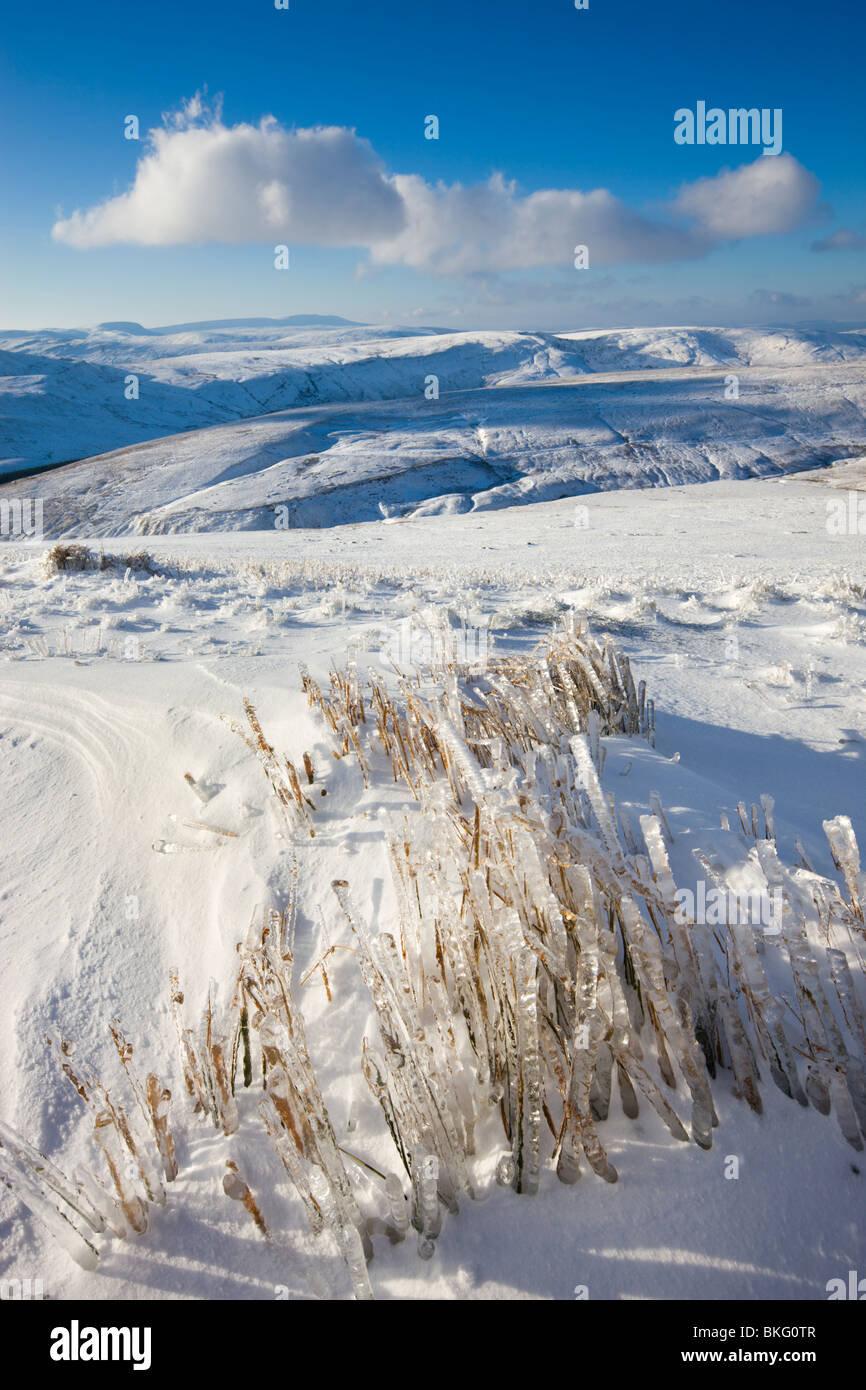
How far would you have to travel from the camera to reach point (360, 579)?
360 inches

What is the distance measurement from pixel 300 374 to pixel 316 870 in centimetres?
8758

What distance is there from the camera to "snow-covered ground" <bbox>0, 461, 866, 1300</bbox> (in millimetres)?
1392

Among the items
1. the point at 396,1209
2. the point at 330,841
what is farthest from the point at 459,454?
the point at 396,1209

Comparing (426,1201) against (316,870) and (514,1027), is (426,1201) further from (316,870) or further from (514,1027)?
(316,870)

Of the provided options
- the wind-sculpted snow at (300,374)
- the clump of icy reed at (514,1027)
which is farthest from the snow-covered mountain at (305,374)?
the clump of icy reed at (514,1027)

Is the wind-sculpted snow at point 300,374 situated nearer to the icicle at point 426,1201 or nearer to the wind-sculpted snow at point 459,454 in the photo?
the wind-sculpted snow at point 459,454

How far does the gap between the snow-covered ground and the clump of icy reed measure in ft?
0.22

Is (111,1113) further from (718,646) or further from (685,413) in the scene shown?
(685,413)

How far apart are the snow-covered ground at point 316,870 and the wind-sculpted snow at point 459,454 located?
21236 millimetres

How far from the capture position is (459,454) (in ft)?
120

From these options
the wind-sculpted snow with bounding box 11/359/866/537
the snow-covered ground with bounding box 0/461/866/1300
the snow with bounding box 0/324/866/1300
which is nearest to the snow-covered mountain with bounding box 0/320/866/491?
the wind-sculpted snow with bounding box 11/359/866/537

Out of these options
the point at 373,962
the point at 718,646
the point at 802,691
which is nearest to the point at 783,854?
the point at 373,962
